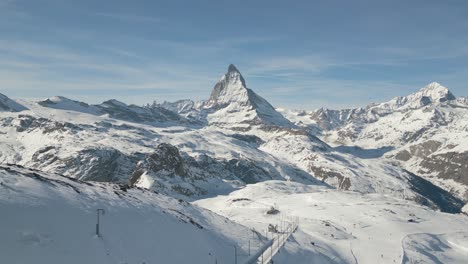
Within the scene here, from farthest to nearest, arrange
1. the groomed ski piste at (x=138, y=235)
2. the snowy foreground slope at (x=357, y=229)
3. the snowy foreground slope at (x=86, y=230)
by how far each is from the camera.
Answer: the snowy foreground slope at (x=357, y=229) < the groomed ski piste at (x=138, y=235) < the snowy foreground slope at (x=86, y=230)

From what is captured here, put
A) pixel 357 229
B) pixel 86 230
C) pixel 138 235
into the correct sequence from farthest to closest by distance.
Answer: pixel 357 229 → pixel 138 235 → pixel 86 230

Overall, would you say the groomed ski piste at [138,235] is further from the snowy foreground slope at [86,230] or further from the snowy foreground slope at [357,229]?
the snowy foreground slope at [357,229]

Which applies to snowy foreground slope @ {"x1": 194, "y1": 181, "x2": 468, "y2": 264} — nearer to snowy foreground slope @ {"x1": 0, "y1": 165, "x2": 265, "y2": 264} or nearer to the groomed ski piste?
the groomed ski piste

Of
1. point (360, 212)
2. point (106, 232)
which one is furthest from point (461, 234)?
point (106, 232)

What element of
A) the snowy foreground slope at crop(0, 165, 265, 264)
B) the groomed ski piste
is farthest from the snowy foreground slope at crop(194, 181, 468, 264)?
the snowy foreground slope at crop(0, 165, 265, 264)

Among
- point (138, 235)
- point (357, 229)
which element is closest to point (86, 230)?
point (138, 235)

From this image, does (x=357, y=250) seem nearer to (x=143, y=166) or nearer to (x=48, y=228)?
(x=48, y=228)

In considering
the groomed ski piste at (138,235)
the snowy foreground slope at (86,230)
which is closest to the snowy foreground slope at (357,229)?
the groomed ski piste at (138,235)

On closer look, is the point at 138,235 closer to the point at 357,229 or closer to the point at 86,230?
the point at 86,230
